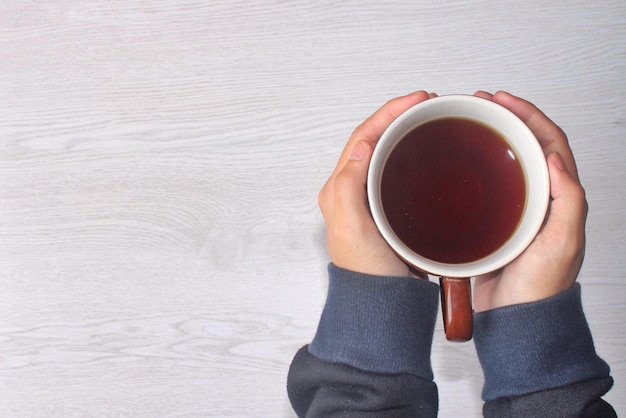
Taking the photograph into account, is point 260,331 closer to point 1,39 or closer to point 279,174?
point 279,174

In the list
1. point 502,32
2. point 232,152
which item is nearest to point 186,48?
point 232,152

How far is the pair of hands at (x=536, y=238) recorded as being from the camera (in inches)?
17.9

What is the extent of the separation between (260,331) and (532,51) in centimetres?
44

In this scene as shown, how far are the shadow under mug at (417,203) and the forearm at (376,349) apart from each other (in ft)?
0.18

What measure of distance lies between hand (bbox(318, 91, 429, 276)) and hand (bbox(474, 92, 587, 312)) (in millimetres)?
94

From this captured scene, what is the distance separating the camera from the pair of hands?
1.49ft

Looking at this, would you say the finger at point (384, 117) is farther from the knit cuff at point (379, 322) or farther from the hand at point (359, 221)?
the knit cuff at point (379, 322)

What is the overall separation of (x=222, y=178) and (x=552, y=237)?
35 centimetres

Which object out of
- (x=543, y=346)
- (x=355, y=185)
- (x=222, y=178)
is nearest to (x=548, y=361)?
(x=543, y=346)

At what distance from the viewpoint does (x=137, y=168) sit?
2.07 feet

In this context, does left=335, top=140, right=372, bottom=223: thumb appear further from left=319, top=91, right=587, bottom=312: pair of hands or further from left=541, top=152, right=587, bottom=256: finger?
left=541, top=152, right=587, bottom=256: finger

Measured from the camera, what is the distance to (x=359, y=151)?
470mm

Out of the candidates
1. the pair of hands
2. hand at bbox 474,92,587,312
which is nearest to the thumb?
the pair of hands

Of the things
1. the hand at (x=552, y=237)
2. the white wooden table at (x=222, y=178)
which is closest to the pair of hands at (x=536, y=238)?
the hand at (x=552, y=237)
